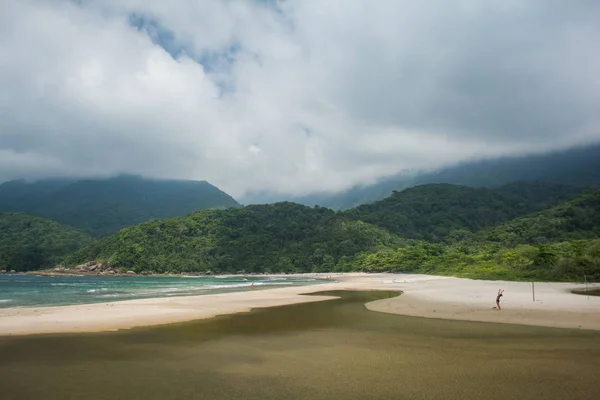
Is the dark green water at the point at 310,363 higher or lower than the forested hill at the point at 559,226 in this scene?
lower

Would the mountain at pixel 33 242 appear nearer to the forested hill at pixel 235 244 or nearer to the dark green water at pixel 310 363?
the forested hill at pixel 235 244

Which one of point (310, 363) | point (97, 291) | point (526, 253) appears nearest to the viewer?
point (310, 363)

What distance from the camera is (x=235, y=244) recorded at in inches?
5837

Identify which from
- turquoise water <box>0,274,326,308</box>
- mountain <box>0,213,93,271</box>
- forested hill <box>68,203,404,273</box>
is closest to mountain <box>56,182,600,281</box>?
forested hill <box>68,203,404,273</box>

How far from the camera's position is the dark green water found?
28.6 ft

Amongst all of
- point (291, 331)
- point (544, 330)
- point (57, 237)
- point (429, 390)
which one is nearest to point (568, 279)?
point (544, 330)

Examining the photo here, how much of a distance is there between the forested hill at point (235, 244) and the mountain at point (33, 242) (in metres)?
16.9

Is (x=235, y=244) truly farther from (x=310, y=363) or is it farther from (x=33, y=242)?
(x=310, y=363)

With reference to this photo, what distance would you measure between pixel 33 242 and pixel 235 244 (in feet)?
308

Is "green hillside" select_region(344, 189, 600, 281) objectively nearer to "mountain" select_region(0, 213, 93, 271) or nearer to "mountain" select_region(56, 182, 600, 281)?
"mountain" select_region(56, 182, 600, 281)

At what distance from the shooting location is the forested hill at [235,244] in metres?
136

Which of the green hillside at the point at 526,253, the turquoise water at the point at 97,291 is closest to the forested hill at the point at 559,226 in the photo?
the green hillside at the point at 526,253

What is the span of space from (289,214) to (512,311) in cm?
15802

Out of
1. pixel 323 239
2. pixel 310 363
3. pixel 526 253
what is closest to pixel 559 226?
pixel 526 253
